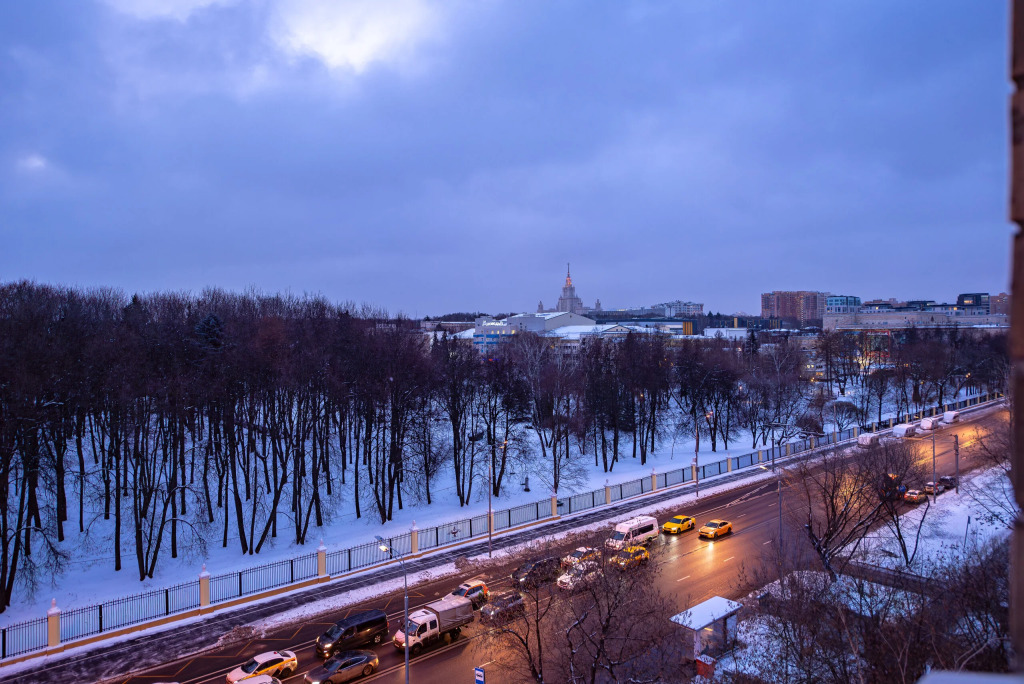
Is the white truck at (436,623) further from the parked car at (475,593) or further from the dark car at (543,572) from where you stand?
the dark car at (543,572)

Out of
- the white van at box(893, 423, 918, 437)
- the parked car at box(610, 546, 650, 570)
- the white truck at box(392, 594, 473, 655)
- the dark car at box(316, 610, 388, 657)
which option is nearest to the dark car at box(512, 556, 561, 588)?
the parked car at box(610, 546, 650, 570)

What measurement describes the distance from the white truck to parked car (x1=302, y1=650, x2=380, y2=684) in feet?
3.91

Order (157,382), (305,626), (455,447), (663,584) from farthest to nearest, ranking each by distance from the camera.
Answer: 1. (455,447)
2. (157,382)
3. (663,584)
4. (305,626)

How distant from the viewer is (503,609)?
52.2ft

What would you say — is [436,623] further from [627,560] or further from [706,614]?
[706,614]

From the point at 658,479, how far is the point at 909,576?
19429mm

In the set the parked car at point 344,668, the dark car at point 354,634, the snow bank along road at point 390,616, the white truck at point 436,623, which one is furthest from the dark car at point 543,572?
the dark car at point 354,634

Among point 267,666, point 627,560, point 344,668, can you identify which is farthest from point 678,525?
point 267,666

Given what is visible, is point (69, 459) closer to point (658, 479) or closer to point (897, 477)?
point (658, 479)

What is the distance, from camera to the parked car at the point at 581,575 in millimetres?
14984

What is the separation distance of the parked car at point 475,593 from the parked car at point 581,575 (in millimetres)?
5791

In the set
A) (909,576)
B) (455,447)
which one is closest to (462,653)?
(909,576)

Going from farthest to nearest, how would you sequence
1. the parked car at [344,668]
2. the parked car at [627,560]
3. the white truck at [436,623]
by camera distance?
the white truck at [436,623]
the parked car at [344,668]
the parked car at [627,560]

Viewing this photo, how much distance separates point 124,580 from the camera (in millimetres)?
25078
